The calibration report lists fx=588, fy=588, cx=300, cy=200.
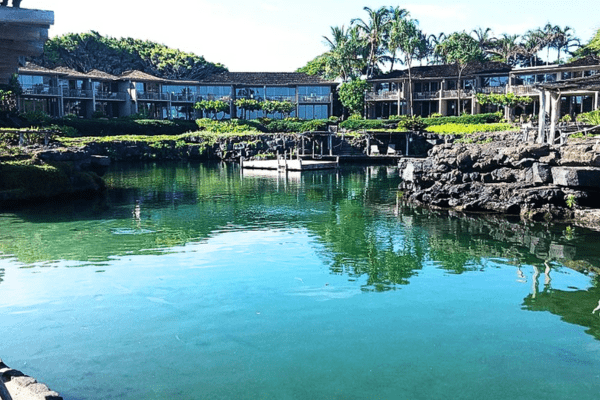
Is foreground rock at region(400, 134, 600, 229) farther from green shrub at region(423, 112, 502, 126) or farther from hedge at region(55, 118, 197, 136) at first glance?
hedge at region(55, 118, 197, 136)

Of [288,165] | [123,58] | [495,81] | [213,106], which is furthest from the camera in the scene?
[123,58]

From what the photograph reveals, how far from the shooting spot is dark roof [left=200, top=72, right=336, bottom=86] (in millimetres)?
78375

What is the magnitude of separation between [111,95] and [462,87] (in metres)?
43.6

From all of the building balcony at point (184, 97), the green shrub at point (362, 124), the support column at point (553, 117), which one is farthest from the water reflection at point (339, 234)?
the building balcony at point (184, 97)

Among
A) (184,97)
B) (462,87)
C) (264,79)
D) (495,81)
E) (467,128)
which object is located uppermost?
(264,79)

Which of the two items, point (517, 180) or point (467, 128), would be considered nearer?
point (517, 180)

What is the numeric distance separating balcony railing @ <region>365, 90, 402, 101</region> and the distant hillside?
2502 cm

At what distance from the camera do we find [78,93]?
229 ft

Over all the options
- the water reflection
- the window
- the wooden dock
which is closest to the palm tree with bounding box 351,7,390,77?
the window

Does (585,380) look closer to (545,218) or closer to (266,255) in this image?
(266,255)

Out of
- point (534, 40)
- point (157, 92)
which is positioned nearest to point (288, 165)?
point (157, 92)

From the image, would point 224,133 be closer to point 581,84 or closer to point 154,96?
point 154,96

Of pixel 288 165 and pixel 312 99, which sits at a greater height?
pixel 312 99

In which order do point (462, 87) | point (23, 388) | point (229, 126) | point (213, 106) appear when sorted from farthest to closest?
point (213, 106)
point (462, 87)
point (229, 126)
point (23, 388)
